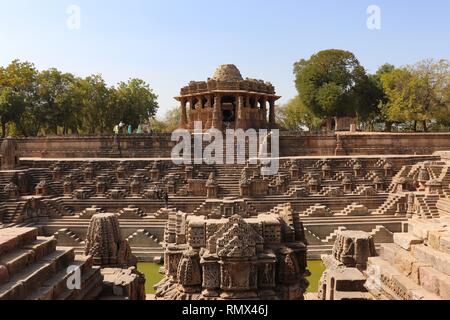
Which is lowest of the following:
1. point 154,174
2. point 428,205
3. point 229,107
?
point 428,205

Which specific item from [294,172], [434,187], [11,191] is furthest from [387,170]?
[11,191]

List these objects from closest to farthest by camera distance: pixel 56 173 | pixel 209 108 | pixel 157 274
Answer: pixel 157 274
pixel 56 173
pixel 209 108

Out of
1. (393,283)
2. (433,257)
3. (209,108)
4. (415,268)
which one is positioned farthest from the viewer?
(209,108)

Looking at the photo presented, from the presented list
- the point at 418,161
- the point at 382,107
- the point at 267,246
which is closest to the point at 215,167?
the point at 418,161

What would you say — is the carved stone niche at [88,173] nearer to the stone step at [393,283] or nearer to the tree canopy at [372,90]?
the stone step at [393,283]

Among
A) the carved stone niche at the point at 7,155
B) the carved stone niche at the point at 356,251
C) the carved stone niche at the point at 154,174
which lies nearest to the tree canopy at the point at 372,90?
the carved stone niche at the point at 154,174

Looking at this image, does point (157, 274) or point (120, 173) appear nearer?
point (157, 274)

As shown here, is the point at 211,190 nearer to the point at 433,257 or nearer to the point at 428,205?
the point at 428,205

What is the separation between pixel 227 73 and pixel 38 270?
27.5 m

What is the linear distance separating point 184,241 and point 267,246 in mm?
2011

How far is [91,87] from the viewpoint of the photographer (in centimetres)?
3659

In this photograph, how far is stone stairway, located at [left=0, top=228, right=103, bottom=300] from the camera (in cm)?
489

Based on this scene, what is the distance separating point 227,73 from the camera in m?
31.5

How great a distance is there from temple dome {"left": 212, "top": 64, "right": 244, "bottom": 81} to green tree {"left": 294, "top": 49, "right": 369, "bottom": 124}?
25.4 ft
